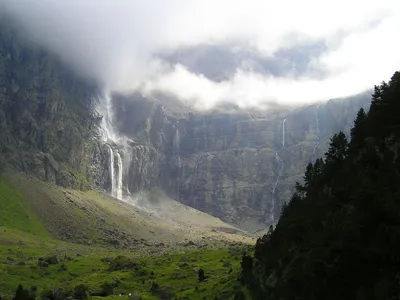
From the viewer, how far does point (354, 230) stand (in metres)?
31.7

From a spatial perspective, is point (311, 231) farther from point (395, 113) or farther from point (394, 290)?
point (394, 290)

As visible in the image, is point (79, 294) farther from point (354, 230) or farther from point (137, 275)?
point (354, 230)

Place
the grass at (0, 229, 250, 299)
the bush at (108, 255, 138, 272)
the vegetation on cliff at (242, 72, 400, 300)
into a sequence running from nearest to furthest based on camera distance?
the vegetation on cliff at (242, 72, 400, 300)
the grass at (0, 229, 250, 299)
the bush at (108, 255, 138, 272)

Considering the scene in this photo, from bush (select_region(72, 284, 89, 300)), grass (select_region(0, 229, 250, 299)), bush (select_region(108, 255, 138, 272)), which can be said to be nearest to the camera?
bush (select_region(72, 284, 89, 300))

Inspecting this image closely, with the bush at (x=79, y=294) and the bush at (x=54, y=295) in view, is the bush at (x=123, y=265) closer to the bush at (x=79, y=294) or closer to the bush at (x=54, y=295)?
the bush at (x=54, y=295)

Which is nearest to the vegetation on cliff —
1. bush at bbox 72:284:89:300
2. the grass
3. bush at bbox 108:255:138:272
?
the grass

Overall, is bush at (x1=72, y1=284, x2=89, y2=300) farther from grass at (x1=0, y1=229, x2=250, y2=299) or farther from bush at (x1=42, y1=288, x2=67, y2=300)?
grass at (x1=0, y1=229, x2=250, y2=299)

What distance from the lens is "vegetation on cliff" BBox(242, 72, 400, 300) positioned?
95.0 ft

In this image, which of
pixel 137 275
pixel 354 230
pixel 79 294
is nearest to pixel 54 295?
pixel 79 294

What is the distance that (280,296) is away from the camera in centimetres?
4144

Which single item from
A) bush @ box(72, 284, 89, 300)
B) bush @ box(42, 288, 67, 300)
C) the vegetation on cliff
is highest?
the vegetation on cliff

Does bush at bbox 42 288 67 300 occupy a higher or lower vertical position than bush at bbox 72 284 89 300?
lower

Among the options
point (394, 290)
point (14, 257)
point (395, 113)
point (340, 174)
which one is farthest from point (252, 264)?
point (14, 257)

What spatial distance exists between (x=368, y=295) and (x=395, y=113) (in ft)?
72.6
